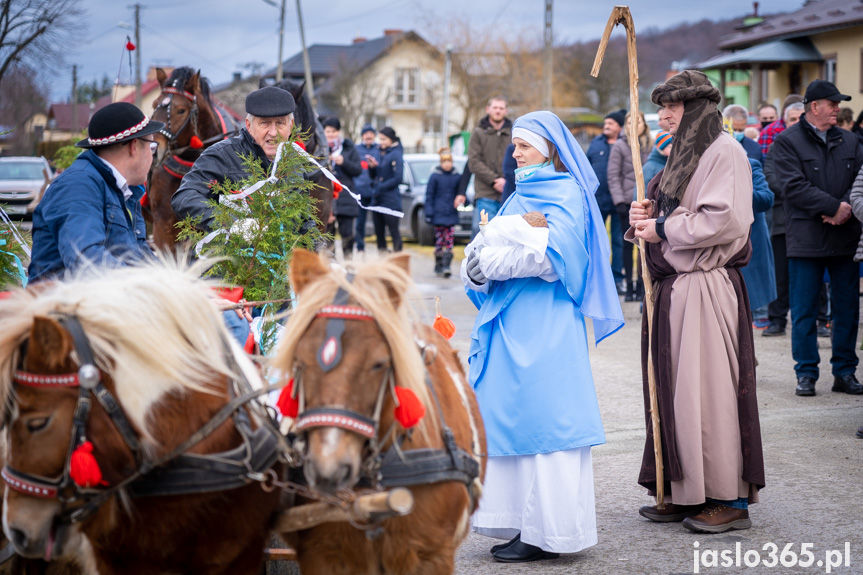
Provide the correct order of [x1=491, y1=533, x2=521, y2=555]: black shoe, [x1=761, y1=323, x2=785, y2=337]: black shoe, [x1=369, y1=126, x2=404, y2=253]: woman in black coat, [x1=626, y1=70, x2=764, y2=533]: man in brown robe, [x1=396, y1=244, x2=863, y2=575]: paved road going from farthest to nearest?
[x1=369, y1=126, x2=404, y2=253]: woman in black coat → [x1=761, y1=323, x2=785, y2=337]: black shoe → [x1=626, y1=70, x2=764, y2=533]: man in brown robe → [x1=491, y1=533, x2=521, y2=555]: black shoe → [x1=396, y1=244, x2=863, y2=575]: paved road

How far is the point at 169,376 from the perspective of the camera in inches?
102

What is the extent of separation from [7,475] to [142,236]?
71.8 inches

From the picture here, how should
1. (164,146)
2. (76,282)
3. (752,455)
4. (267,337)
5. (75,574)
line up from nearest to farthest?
(76,282)
(75,574)
(267,337)
(752,455)
(164,146)

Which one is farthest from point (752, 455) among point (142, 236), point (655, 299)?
point (142, 236)

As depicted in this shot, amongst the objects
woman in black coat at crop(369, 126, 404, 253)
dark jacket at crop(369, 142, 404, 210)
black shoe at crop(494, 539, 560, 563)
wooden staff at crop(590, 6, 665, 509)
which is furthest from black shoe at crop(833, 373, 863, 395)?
dark jacket at crop(369, 142, 404, 210)

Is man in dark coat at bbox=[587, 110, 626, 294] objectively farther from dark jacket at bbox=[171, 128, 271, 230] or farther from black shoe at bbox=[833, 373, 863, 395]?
dark jacket at bbox=[171, 128, 271, 230]

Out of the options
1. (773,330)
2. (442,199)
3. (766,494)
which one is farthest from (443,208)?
(766,494)

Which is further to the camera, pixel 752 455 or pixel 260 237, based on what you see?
pixel 752 455

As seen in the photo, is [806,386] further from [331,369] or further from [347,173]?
[347,173]

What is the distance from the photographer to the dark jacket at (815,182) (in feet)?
24.0

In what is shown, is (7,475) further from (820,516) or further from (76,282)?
(820,516)

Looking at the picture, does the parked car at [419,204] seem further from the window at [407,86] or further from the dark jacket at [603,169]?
the window at [407,86]

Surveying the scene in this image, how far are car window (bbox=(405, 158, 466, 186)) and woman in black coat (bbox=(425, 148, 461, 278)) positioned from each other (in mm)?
4398

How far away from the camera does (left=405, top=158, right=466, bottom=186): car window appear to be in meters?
19.3
